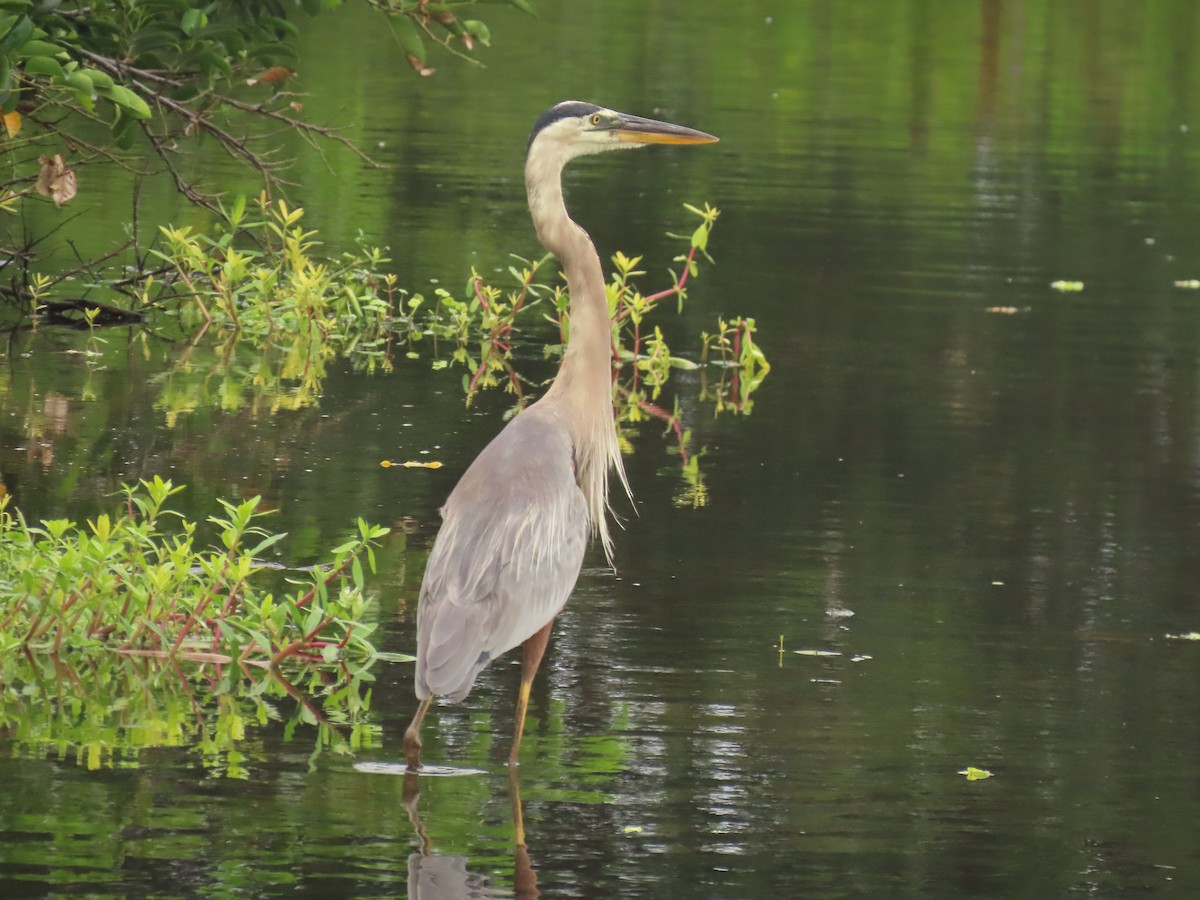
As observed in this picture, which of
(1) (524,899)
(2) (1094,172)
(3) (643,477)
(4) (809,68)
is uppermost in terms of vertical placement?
(4) (809,68)

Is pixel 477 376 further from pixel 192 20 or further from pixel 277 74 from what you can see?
pixel 192 20

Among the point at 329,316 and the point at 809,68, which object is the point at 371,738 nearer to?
the point at 329,316

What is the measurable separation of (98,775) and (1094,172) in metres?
17.9

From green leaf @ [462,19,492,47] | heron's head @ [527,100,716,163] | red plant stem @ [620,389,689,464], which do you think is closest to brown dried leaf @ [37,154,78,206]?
green leaf @ [462,19,492,47]

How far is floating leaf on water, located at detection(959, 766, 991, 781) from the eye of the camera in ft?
20.4

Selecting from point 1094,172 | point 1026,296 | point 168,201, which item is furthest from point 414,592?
point 1094,172

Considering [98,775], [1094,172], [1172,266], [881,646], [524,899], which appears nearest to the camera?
[524,899]

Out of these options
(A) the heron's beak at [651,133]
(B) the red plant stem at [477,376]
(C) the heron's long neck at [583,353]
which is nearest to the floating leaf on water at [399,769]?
(C) the heron's long neck at [583,353]

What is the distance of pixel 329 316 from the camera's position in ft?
42.2

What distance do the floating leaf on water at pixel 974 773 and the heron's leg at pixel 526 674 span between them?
1243 millimetres

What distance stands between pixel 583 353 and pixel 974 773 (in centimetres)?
174

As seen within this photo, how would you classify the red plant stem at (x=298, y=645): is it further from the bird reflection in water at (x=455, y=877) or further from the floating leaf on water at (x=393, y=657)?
the bird reflection in water at (x=455, y=877)

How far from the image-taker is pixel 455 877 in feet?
17.4

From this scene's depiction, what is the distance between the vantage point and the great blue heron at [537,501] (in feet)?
19.5
